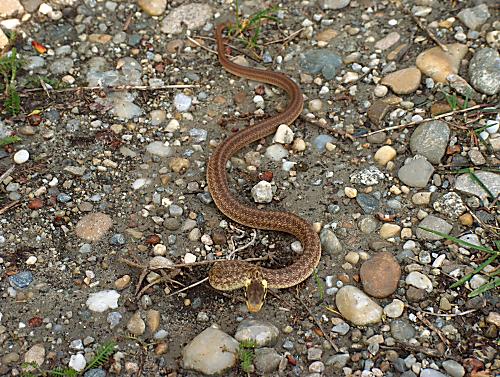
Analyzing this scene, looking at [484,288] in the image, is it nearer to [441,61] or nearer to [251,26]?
[441,61]

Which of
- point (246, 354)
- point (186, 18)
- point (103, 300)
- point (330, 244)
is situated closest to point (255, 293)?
point (246, 354)

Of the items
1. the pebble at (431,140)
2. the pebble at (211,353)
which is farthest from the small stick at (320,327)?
the pebble at (431,140)

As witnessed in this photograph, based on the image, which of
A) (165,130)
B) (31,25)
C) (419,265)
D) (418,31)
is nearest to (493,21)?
(418,31)

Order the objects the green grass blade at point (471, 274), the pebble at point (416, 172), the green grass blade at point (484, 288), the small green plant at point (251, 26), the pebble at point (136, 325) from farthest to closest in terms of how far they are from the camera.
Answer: the small green plant at point (251, 26)
the pebble at point (416, 172)
the green grass blade at point (471, 274)
the green grass blade at point (484, 288)
the pebble at point (136, 325)

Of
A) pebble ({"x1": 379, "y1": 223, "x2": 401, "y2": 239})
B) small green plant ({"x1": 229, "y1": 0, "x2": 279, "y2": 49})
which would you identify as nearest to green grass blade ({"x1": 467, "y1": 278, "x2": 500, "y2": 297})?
pebble ({"x1": 379, "y1": 223, "x2": 401, "y2": 239})

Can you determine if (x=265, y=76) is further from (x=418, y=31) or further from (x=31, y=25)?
(x=31, y=25)

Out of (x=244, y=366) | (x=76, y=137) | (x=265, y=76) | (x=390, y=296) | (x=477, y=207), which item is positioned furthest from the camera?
(x=265, y=76)

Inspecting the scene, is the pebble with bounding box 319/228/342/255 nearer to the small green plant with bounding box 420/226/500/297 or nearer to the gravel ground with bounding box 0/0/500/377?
the gravel ground with bounding box 0/0/500/377

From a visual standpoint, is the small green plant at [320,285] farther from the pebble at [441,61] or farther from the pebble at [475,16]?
the pebble at [475,16]
